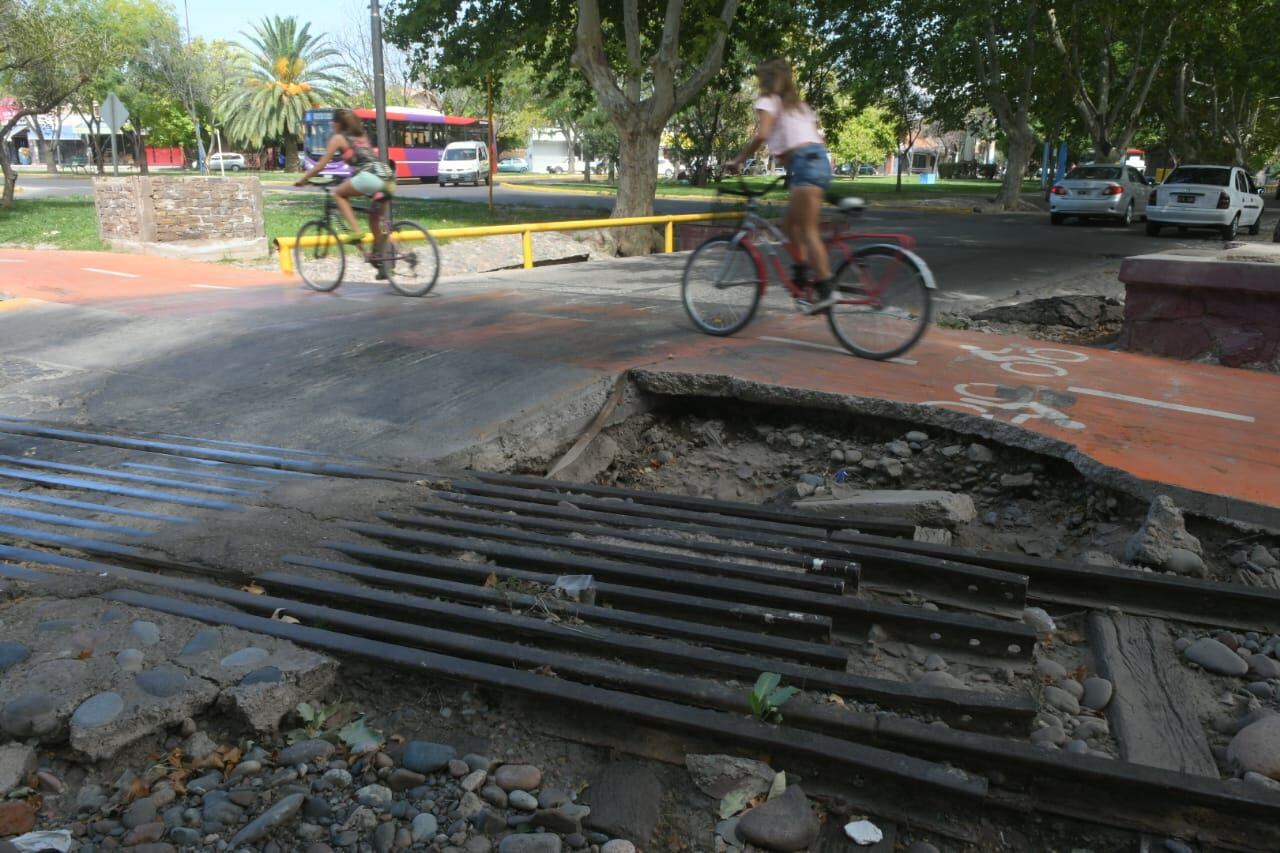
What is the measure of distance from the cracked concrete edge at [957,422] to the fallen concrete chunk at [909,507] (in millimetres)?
607

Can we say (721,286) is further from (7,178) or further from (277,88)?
(277,88)

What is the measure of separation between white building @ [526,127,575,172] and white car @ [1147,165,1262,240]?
67617 millimetres

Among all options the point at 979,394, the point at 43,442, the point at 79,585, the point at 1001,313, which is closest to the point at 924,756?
the point at 79,585

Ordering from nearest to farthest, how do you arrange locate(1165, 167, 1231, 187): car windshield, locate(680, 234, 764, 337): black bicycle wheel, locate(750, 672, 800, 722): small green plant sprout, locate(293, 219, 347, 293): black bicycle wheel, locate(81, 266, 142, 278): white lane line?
locate(750, 672, 800, 722): small green plant sprout, locate(680, 234, 764, 337): black bicycle wheel, locate(293, 219, 347, 293): black bicycle wheel, locate(81, 266, 142, 278): white lane line, locate(1165, 167, 1231, 187): car windshield

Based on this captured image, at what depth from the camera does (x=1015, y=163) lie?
32469 mm

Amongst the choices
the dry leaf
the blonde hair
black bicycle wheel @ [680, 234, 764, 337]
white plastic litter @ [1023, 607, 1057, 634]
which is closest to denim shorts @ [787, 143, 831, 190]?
the blonde hair

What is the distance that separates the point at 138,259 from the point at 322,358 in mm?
9535

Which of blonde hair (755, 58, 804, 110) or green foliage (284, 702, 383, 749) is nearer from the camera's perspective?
green foliage (284, 702, 383, 749)

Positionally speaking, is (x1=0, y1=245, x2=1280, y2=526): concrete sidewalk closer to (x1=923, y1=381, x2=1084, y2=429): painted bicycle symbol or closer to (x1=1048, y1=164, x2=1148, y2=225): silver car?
(x1=923, y1=381, x2=1084, y2=429): painted bicycle symbol

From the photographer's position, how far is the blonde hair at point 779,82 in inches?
246

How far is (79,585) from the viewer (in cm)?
347

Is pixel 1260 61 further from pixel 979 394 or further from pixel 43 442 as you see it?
pixel 43 442

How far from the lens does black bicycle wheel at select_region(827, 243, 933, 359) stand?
250 inches

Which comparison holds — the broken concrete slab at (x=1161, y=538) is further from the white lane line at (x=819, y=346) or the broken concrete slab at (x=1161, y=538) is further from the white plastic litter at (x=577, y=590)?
the white lane line at (x=819, y=346)
